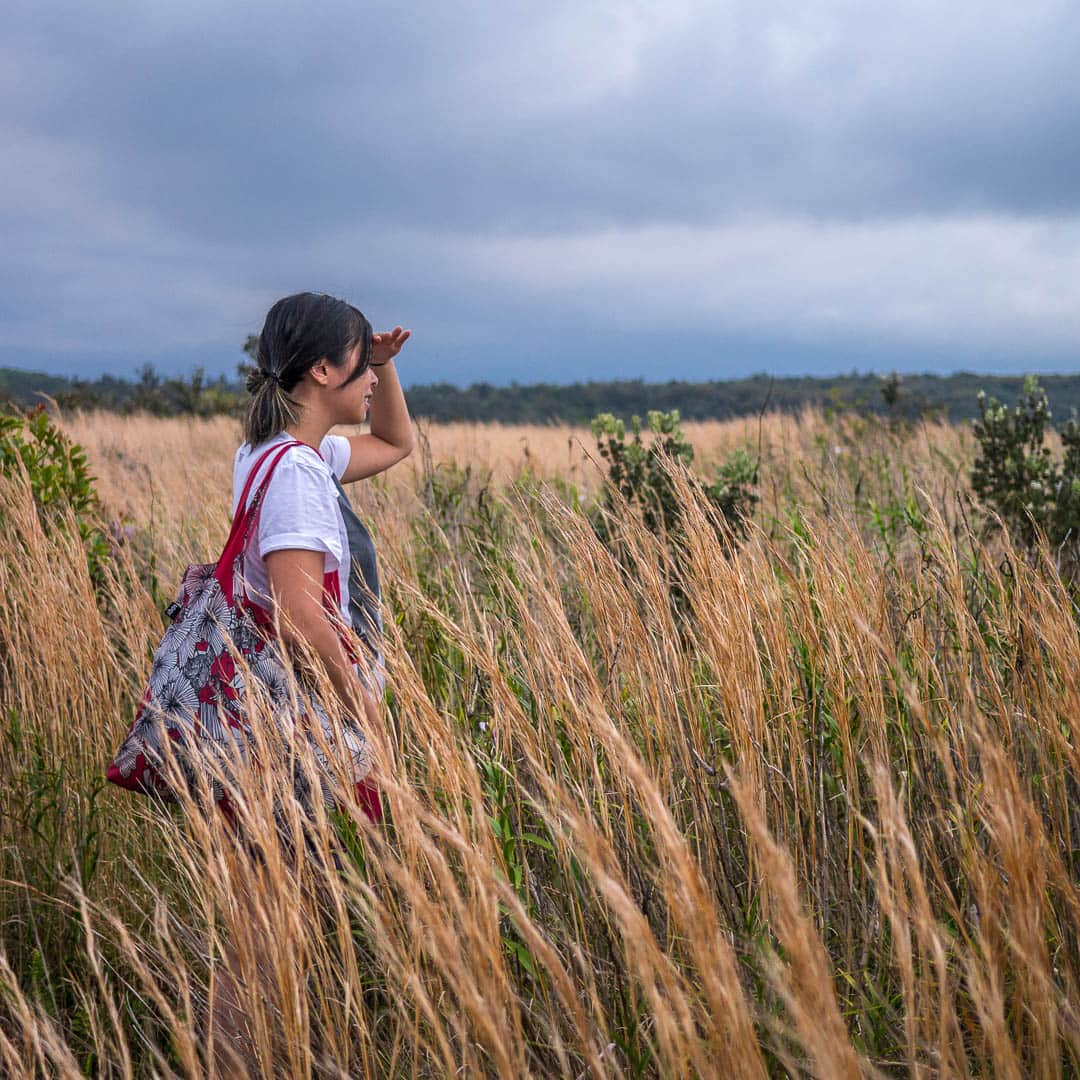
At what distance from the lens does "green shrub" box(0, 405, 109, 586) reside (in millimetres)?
4648

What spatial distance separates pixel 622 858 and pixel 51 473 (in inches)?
158

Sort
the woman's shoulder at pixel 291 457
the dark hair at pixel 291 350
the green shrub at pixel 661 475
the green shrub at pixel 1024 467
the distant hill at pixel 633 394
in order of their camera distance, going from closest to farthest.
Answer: the woman's shoulder at pixel 291 457 → the dark hair at pixel 291 350 → the green shrub at pixel 1024 467 → the green shrub at pixel 661 475 → the distant hill at pixel 633 394

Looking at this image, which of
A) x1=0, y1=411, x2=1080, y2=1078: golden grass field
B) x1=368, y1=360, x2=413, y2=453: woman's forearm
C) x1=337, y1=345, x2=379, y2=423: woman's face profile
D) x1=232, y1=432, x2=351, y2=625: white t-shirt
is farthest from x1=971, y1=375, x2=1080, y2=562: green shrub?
x1=232, y1=432, x2=351, y2=625: white t-shirt

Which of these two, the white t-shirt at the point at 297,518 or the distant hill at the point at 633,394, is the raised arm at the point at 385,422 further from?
the distant hill at the point at 633,394

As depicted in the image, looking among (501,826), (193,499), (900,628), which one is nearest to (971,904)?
(900,628)

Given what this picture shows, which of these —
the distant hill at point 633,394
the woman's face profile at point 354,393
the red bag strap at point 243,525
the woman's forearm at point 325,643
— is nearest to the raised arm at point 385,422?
the woman's face profile at point 354,393

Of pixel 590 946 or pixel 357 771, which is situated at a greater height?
pixel 357 771

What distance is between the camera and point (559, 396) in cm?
4694

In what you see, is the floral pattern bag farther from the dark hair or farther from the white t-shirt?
the dark hair

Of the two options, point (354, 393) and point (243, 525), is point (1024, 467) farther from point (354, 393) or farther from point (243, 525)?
point (243, 525)

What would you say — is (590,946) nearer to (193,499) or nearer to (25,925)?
(25,925)

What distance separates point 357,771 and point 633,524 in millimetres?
1072

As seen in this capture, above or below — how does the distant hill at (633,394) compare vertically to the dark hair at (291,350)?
above

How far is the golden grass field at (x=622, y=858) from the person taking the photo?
1.23m
